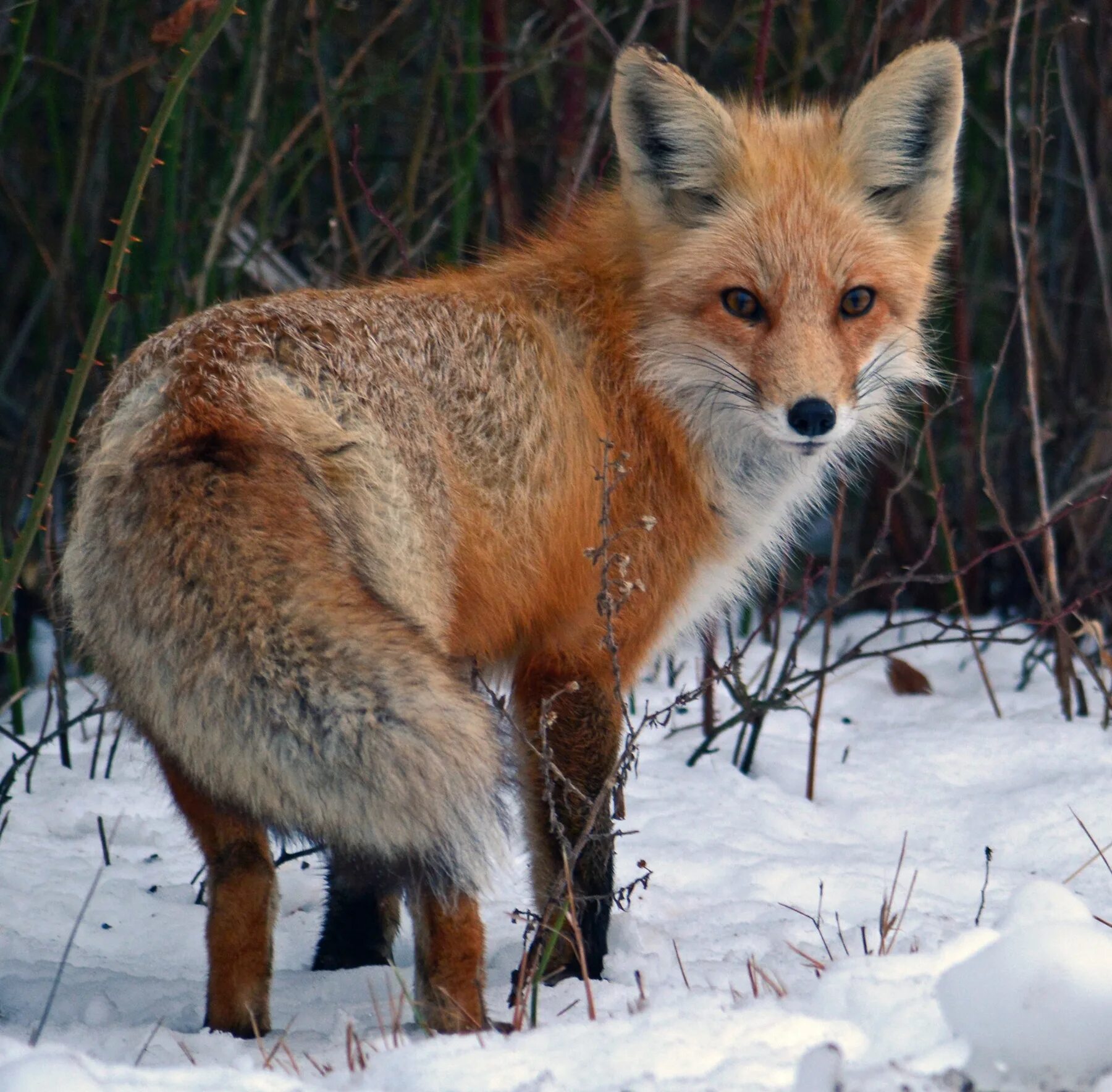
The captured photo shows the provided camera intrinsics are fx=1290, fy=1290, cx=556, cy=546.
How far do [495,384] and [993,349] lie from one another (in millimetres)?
5413

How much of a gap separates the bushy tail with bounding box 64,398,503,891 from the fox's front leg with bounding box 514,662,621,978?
727 mm

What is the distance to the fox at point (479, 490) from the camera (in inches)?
83.7

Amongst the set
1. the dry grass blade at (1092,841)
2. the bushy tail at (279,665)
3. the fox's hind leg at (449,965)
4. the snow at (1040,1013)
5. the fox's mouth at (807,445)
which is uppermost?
the fox's mouth at (807,445)

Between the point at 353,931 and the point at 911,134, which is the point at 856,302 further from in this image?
the point at 353,931

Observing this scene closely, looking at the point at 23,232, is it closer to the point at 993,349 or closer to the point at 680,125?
the point at 680,125

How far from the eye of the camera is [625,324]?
3256 millimetres

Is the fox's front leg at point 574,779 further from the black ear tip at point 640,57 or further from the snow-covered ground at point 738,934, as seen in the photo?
the black ear tip at point 640,57

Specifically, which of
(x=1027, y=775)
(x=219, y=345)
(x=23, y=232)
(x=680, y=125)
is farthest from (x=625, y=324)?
(x=23, y=232)

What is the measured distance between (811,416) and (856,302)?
0.43 metres

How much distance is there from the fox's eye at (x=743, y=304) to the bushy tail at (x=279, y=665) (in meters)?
1.23

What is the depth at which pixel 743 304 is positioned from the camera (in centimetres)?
314

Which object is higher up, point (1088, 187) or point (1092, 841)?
point (1088, 187)

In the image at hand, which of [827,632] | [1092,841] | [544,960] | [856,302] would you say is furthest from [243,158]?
[1092,841]

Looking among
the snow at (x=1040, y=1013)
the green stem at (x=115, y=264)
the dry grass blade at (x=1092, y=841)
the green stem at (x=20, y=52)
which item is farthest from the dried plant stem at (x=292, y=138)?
the snow at (x=1040, y=1013)
